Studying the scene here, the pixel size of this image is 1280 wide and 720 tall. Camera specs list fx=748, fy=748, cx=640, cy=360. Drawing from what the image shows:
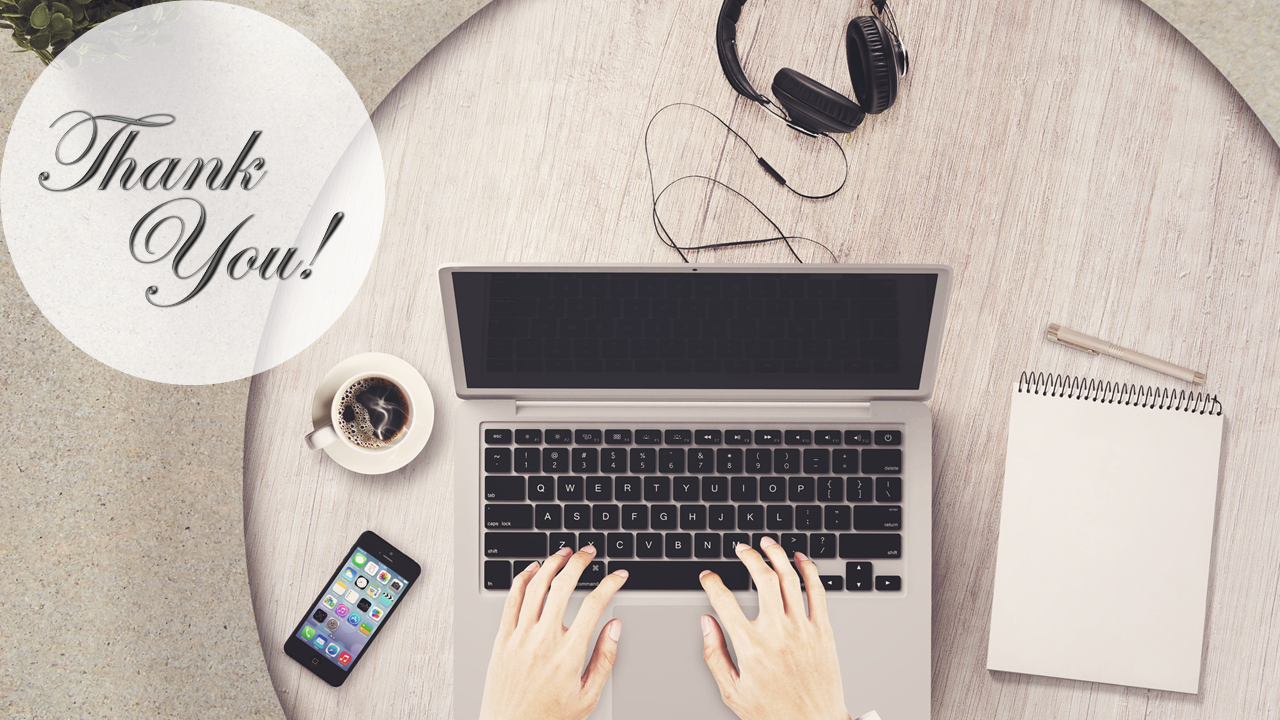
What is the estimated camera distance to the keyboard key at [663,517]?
2.60ft

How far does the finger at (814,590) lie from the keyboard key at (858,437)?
0.43 ft

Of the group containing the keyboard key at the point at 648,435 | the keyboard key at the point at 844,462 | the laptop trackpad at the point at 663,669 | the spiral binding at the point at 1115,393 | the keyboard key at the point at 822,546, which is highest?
the spiral binding at the point at 1115,393

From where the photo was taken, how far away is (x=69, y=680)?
4.85ft

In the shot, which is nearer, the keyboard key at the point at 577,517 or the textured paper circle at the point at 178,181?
the keyboard key at the point at 577,517

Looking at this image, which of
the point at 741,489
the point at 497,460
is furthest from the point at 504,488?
the point at 741,489

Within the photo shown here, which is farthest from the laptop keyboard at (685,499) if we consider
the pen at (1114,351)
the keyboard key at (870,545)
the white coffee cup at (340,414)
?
the pen at (1114,351)

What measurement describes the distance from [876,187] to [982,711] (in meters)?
0.59

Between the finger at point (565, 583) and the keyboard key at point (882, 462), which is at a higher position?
the keyboard key at point (882, 462)

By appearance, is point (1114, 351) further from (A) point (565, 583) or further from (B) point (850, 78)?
(A) point (565, 583)

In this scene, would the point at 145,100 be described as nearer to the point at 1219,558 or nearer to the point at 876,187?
the point at 876,187

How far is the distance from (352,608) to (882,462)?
600 millimetres

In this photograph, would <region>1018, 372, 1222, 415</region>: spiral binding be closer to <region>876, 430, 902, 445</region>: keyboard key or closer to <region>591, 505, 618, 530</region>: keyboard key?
<region>876, 430, 902, 445</region>: keyboard key

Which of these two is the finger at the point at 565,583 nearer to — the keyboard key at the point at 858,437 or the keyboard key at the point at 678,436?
the keyboard key at the point at 678,436

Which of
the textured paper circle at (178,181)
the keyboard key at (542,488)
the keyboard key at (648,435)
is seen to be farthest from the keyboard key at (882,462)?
the textured paper circle at (178,181)
